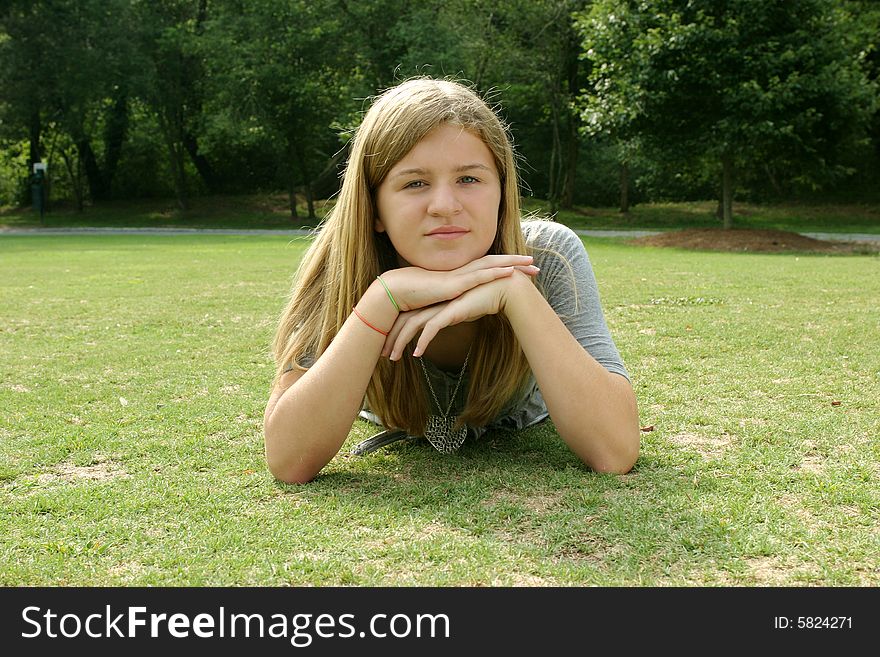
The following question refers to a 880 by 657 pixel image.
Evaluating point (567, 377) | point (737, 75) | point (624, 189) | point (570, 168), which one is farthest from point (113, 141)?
point (567, 377)

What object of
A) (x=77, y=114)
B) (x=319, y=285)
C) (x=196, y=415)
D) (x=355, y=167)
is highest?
(x=77, y=114)

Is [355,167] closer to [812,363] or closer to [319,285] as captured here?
[319,285]

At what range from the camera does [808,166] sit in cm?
1945

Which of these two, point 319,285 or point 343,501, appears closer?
point 343,501

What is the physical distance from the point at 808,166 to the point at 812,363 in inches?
636

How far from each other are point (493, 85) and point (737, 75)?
5.88 meters

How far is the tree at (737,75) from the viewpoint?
17330 mm

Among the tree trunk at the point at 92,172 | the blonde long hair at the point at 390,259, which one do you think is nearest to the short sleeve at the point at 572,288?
the blonde long hair at the point at 390,259

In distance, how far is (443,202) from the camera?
2.64 meters

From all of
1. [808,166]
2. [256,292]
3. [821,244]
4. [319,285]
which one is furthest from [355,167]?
[808,166]

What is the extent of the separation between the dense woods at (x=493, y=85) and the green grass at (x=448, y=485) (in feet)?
43.0

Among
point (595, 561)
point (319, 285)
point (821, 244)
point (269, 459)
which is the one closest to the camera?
point (595, 561)

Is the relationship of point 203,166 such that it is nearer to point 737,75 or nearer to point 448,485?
point 737,75

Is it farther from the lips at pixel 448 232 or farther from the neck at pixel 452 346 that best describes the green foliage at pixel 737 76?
the lips at pixel 448 232
